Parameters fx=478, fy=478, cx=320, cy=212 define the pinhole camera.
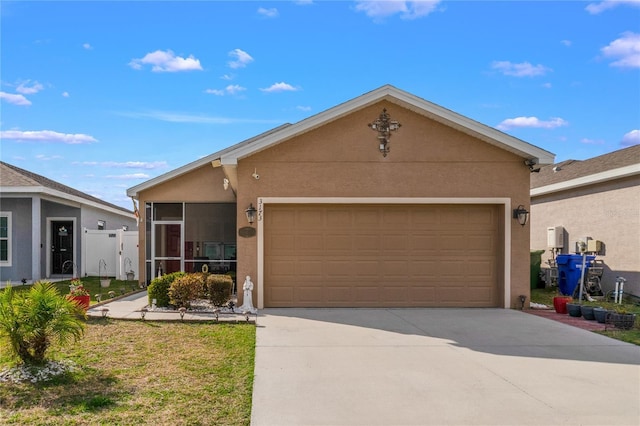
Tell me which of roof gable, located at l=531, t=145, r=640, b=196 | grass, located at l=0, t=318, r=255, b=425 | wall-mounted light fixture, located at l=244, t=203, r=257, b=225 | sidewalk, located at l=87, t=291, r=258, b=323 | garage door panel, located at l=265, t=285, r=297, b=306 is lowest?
sidewalk, located at l=87, t=291, r=258, b=323

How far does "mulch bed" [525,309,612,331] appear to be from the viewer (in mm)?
9016

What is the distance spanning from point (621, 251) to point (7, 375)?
14491 mm

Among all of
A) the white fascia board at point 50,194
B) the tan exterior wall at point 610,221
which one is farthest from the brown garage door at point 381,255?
the white fascia board at point 50,194

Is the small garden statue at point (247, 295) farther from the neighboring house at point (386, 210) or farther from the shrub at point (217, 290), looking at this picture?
the shrub at point (217, 290)

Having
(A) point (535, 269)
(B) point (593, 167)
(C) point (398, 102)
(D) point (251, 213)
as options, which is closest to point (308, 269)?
(D) point (251, 213)

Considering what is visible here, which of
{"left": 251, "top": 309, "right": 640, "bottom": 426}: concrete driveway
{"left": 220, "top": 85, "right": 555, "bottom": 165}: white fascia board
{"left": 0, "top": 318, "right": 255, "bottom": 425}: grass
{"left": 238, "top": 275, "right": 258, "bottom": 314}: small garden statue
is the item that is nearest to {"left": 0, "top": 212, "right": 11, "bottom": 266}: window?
{"left": 220, "top": 85, "right": 555, "bottom": 165}: white fascia board

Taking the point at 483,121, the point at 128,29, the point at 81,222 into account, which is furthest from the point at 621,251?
the point at 81,222

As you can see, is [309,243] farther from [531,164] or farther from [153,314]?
[531,164]

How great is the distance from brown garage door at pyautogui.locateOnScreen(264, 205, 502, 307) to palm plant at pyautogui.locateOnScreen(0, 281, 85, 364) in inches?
216

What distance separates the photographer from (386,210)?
35.8 ft

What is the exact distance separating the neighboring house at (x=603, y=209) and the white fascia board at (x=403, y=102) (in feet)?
14.4

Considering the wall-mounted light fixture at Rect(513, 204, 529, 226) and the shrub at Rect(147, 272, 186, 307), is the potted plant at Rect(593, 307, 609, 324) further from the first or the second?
the shrub at Rect(147, 272, 186, 307)

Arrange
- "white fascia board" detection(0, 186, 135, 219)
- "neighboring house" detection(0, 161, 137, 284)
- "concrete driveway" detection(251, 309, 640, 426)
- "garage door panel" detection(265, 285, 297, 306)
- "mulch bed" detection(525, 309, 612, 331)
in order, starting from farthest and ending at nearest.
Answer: "neighboring house" detection(0, 161, 137, 284), "white fascia board" detection(0, 186, 135, 219), "garage door panel" detection(265, 285, 297, 306), "mulch bed" detection(525, 309, 612, 331), "concrete driveway" detection(251, 309, 640, 426)

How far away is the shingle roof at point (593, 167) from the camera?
1396 centimetres
